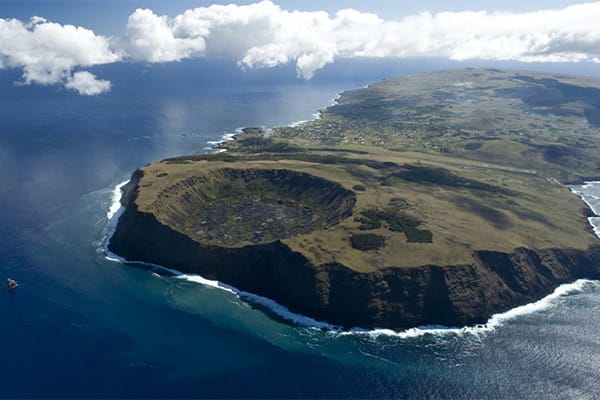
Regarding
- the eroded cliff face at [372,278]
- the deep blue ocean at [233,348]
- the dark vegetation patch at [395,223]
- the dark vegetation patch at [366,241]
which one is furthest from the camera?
the dark vegetation patch at [395,223]

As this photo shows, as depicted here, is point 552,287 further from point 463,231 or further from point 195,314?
point 195,314

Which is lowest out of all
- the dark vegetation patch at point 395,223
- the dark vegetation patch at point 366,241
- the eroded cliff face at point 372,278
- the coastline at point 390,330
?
the coastline at point 390,330

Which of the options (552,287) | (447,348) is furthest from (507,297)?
(447,348)

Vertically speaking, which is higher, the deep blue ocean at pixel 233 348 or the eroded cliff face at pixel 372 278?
the eroded cliff face at pixel 372 278

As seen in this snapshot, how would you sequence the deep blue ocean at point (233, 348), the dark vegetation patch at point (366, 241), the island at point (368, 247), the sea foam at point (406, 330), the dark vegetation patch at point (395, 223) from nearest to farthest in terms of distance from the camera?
the deep blue ocean at point (233, 348), the sea foam at point (406, 330), the island at point (368, 247), the dark vegetation patch at point (366, 241), the dark vegetation patch at point (395, 223)

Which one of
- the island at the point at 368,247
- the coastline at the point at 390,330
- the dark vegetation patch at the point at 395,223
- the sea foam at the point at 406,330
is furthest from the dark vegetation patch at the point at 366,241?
the sea foam at the point at 406,330

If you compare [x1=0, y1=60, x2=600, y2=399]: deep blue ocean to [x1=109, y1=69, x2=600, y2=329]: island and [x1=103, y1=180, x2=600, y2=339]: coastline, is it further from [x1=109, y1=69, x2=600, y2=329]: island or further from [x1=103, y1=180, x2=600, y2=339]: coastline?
[x1=109, y1=69, x2=600, y2=329]: island

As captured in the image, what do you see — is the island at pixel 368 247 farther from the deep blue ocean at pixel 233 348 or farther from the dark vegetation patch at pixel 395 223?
the deep blue ocean at pixel 233 348
